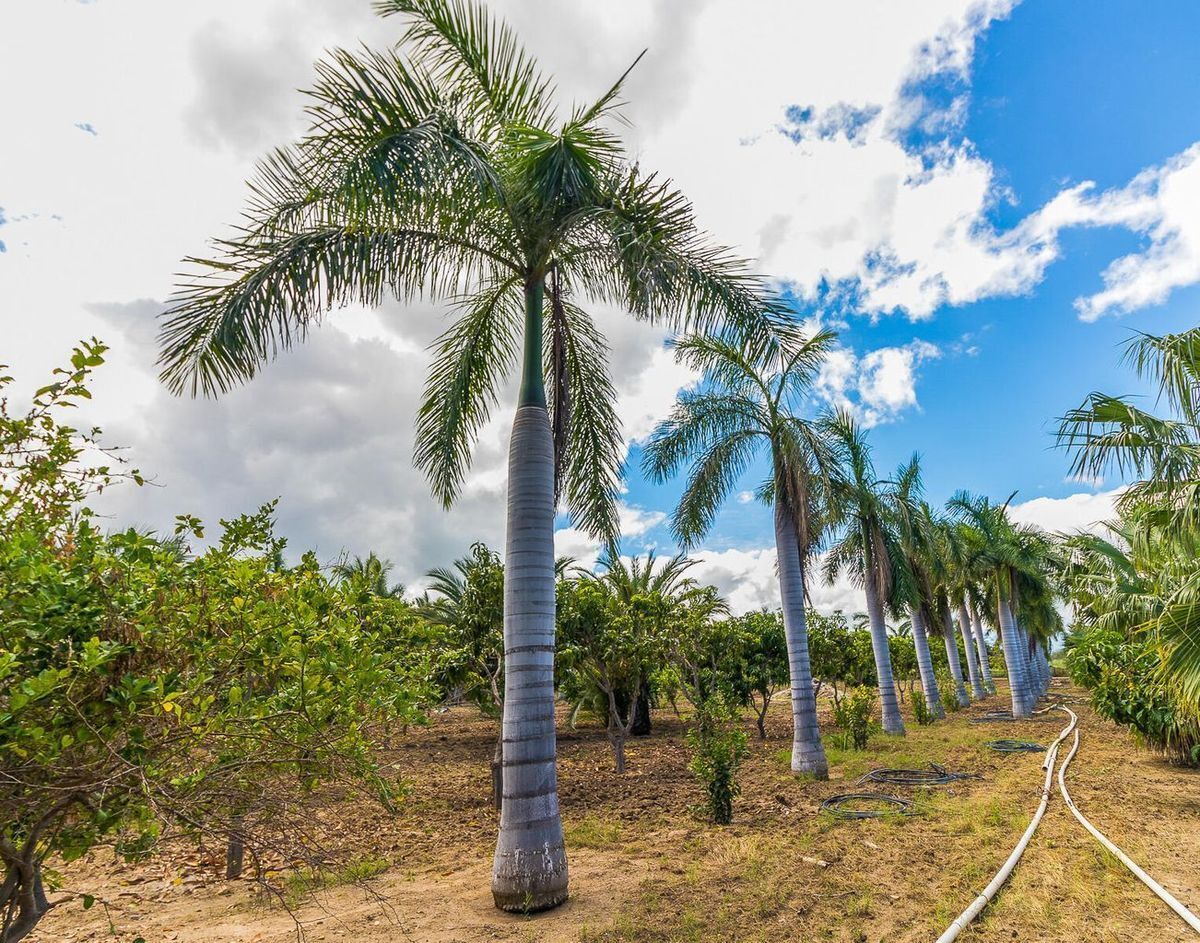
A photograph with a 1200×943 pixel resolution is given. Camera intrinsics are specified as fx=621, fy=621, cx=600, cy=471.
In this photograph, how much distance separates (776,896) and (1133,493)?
7.18 meters

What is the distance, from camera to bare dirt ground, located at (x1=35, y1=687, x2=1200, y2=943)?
18.0 feet

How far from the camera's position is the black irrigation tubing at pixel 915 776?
11.4m

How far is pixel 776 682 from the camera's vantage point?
67.3 ft

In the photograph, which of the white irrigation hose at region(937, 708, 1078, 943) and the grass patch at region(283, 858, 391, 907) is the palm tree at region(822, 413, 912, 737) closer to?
the white irrigation hose at region(937, 708, 1078, 943)

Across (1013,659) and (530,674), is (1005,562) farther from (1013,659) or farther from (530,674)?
(530,674)

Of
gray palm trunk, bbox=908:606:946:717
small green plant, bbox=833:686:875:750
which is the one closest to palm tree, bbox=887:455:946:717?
gray palm trunk, bbox=908:606:946:717

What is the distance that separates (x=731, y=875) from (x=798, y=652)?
20.4 feet

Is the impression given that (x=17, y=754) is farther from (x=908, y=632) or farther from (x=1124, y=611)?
(x=908, y=632)

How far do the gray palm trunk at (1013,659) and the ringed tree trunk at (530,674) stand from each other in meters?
23.6

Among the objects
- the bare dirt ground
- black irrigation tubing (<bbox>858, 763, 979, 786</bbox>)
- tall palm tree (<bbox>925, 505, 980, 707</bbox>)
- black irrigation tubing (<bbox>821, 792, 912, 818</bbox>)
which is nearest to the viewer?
the bare dirt ground

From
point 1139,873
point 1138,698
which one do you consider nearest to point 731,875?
point 1139,873

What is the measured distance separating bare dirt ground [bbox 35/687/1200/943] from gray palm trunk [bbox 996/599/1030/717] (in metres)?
12.3

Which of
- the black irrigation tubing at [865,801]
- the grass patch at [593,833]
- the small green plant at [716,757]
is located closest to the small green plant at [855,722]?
the black irrigation tubing at [865,801]

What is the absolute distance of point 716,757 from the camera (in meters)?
9.38
